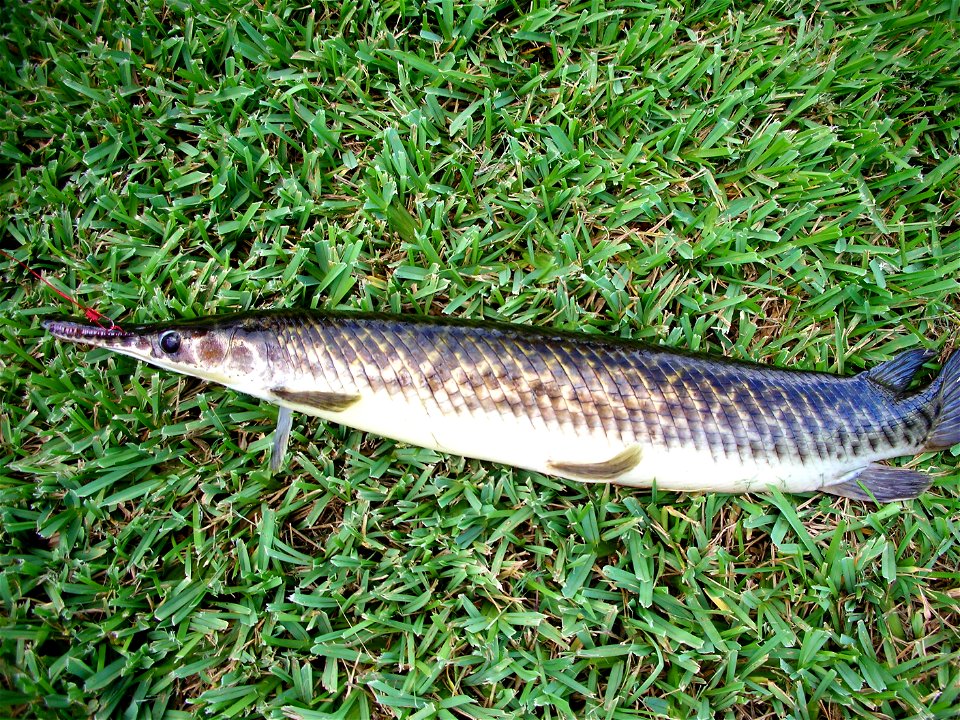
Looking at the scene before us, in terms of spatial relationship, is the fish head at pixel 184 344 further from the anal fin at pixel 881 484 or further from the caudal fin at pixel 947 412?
the caudal fin at pixel 947 412

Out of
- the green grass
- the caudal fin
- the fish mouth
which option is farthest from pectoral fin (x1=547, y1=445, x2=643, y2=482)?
the fish mouth

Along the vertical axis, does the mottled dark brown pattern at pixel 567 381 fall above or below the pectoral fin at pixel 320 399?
above

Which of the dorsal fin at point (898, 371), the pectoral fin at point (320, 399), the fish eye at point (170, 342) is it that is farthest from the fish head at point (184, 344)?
the dorsal fin at point (898, 371)

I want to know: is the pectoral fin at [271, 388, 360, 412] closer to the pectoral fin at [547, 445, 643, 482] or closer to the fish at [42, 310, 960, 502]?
the fish at [42, 310, 960, 502]

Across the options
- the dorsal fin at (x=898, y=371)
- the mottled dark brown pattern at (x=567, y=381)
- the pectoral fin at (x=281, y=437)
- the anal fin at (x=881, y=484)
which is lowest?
the pectoral fin at (x=281, y=437)

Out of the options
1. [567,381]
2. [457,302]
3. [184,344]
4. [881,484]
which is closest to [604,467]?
[567,381]

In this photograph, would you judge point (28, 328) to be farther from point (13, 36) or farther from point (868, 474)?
point (868, 474)
